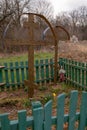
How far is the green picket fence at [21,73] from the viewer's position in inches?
286

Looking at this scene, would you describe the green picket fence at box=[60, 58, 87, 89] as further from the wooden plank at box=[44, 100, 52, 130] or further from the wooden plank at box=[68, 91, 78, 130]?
the wooden plank at box=[44, 100, 52, 130]

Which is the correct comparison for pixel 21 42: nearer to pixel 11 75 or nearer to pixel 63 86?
pixel 11 75

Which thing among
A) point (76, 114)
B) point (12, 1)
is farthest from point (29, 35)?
point (12, 1)

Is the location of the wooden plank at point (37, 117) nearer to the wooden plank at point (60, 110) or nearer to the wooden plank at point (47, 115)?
the wooden plank at point (47, 115)

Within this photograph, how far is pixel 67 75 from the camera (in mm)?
7637

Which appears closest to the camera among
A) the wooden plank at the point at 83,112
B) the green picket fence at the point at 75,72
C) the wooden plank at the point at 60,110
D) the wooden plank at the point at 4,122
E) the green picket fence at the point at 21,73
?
the wooden plank at the point at 4,122

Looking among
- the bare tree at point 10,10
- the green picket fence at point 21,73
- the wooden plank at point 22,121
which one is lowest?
the green picket fence at point 21,73

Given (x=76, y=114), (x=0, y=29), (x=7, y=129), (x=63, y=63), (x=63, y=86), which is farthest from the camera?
(x=0, y=29)

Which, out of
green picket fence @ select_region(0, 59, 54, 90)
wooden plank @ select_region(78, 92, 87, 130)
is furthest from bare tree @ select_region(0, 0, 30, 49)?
wooden plank @ select_region(78, 92, 87, 130)

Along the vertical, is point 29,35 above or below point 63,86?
above

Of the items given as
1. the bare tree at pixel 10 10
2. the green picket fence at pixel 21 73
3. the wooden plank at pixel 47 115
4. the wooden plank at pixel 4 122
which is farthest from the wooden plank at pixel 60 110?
the bare tree at pixel 10 10

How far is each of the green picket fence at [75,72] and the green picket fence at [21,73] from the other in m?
0.61

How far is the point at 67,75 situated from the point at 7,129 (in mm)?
5484

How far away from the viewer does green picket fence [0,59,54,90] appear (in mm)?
7266
